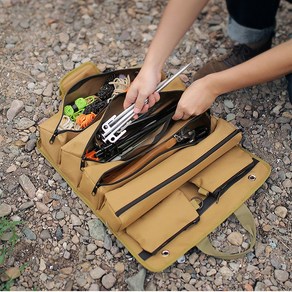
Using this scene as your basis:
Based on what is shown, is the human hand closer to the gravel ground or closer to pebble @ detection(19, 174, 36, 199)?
the gravel ground

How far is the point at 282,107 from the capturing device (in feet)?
10.1

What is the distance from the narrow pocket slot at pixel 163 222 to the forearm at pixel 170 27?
69cm

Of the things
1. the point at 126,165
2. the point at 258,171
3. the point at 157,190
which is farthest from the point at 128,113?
the point at 258,171

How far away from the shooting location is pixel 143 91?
242 cm

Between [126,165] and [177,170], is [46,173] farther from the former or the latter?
[177,170]

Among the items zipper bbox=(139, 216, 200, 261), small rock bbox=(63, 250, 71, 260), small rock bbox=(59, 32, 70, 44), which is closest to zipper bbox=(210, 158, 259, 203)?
zipper bbox=(139, 216, 200, 261)

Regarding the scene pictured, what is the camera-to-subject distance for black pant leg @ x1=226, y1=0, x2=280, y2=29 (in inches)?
116

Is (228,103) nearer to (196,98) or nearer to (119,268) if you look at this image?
(196,98)

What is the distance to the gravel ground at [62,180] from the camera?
2.38 m

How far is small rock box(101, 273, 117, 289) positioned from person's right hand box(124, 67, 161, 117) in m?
0.81

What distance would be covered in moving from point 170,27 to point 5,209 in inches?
50.0

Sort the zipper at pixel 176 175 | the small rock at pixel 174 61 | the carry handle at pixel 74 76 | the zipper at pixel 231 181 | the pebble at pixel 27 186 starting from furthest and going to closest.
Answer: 1. the small rock at pixel 174 61
2. the carry handle at pixel 74 76
3. the pebble at pixel 27 186
4. the zipper at pixel 231 181
5. the zipper at pixel 176 175

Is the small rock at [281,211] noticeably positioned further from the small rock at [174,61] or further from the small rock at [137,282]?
the small rock at [174,61]

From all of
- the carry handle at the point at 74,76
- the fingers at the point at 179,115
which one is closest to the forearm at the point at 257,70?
the fingers at the point at 179,115
